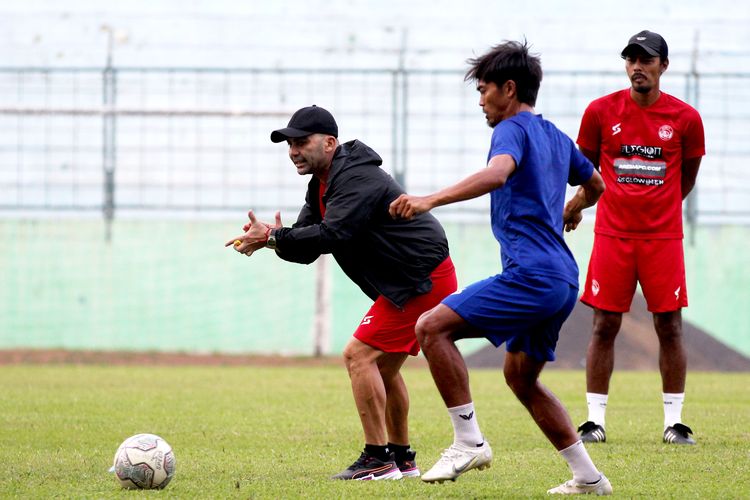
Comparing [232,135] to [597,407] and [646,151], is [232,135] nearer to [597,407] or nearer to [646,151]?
[646,151]

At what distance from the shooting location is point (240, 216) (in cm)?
2061

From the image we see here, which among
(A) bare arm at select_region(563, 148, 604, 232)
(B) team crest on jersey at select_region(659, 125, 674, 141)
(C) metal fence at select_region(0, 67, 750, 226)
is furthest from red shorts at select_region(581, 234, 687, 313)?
(C) metal fence at select_region(0, 67, 750, 226)

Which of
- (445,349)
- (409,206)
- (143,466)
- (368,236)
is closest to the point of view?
(409,206)

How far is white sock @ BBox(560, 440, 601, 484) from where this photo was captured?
6082 millimetres

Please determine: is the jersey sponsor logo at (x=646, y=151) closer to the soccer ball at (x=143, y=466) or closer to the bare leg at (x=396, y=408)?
the bare leg at (x=396, y=408)

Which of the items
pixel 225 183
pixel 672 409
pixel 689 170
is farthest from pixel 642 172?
pixel 225 183

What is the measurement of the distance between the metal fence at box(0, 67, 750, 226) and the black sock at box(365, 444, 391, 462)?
13.8 metres

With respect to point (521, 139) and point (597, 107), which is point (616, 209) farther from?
point (521, 139)

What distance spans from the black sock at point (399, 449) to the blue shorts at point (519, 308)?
1457 mm

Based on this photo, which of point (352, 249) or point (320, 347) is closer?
point (352, 249)

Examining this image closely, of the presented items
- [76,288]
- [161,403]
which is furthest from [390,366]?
[76,288]

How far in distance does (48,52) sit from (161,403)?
38.3 feet

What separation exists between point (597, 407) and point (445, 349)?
10.2 ft

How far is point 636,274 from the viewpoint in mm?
9180
